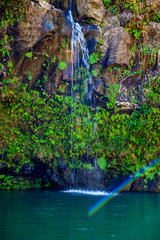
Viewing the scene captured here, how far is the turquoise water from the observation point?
3.51m

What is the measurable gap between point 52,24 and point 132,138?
4.49 metres

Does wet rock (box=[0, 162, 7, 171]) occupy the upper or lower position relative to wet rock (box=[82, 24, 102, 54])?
lower

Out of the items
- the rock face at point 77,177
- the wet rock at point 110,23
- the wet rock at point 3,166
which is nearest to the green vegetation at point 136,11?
the wet rock at point 110,23

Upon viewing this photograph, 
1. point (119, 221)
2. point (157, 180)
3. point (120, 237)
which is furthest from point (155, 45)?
point (120, 237)

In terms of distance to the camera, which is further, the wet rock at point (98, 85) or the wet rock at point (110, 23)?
the wet rock at point (110, 23)

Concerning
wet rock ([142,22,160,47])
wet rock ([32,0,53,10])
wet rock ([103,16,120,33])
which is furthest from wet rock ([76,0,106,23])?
wet rock ([142,22,160,47])

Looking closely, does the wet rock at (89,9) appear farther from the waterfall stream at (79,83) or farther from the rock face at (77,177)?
the rock face at (77,177)

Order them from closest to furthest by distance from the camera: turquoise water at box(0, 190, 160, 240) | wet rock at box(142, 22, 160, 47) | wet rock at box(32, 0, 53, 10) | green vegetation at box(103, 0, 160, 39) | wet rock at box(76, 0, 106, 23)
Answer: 1. turquoise water at box(0, 190, 160, 240)
2. wet rock at box(32, 0, 53, 10)
3. wet rock at box(76, 0, 106, 23)
4. green vegetation at box(103, 0, 160, 39)
5. wet rock at box(142, 22, 160, 47)

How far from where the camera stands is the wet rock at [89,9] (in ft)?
30.9

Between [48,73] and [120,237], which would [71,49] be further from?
[120,237]

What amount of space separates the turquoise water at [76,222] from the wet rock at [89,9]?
641 centimetres

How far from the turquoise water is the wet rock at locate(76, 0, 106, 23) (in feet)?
21.0

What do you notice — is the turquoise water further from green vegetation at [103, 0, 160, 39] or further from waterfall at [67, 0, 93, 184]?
green vegetation at [103, 0, 160, 39]

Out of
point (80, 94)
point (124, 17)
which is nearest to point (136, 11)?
point (124, 17)
